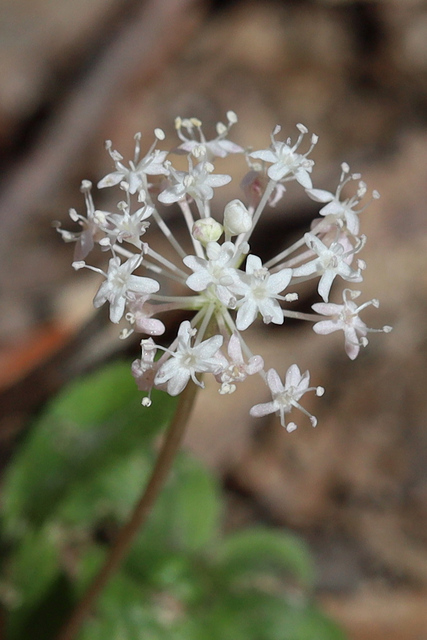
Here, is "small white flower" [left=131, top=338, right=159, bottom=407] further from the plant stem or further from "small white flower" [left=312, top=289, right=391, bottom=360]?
"small white flower" [left=312, top=289, right=391, bottom=360]

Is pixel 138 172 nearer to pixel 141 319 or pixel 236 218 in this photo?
pixel 236 218

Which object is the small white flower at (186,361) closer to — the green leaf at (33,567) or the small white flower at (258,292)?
the small white flower at (258,292)

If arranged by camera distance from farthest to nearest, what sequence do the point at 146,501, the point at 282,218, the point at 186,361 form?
the point at 282,218, the point at 146,501, the point at 186,361

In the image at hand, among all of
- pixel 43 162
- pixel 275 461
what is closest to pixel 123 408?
pixel 275 461

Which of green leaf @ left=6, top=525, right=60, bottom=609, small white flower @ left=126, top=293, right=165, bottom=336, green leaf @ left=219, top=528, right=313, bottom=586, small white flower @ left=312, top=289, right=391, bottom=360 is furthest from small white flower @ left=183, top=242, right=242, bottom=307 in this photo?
green leaf @ left=219, top=528, right=313, bottom=586

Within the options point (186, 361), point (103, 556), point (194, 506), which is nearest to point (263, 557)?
point (194, 506)

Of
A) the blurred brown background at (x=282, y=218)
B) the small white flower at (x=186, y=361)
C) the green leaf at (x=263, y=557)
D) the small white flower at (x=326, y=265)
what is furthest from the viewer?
the blurred brown background at (x=282, y=218)

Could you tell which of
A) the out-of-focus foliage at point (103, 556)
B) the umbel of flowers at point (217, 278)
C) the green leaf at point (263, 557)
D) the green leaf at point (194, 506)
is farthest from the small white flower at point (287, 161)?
the green leaf at point (263, 557)
